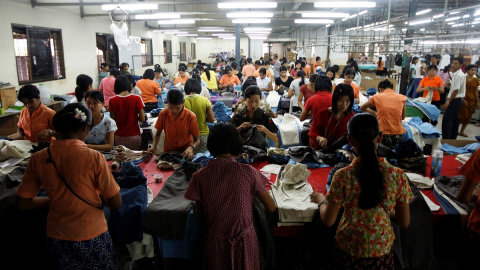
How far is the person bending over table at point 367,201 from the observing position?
1646 mm

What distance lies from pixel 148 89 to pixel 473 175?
5.67 meters

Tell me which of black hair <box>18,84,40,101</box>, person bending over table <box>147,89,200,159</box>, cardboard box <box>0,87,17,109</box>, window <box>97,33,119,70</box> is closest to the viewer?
black hair <box>18,84,40,101</box>

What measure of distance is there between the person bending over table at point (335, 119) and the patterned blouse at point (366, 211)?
5.60ft

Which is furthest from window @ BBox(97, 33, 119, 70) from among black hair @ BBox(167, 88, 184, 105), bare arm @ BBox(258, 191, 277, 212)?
bare arm @ BBox(258, 191, 277, 212)

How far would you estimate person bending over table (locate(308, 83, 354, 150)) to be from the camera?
11.4 ft

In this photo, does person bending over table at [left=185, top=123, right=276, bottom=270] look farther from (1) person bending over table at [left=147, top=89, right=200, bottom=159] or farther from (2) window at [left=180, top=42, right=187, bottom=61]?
(2) window at [left=180, top=42, right=187, bottom=61]

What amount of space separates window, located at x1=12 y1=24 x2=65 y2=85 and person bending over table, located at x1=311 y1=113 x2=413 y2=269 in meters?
8.05

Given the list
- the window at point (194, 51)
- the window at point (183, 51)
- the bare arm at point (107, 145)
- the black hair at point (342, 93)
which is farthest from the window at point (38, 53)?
the window at point (194, 51)

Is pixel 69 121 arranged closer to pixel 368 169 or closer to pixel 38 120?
pixel 368 169

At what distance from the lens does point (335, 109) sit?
3.55 meters

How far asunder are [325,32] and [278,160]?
A: 739 inches

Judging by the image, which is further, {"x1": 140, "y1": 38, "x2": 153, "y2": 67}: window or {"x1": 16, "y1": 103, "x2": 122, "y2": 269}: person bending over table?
{"x1": 140, "y1": 38, "x2": 153, "y2": 67}: window

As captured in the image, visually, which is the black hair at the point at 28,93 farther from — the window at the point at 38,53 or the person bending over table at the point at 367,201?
the window at the point at 38,53

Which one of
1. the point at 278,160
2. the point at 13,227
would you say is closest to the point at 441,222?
the point at 278,160
